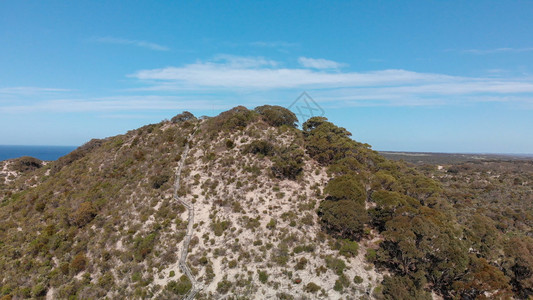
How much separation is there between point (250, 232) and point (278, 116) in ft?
99.4

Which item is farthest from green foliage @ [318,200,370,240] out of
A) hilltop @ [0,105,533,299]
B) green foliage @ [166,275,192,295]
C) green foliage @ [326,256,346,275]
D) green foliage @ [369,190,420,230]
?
green foliage @ [166,275,192,295]

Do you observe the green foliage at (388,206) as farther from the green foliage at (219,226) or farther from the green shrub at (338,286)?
the green foliage at (219,226)

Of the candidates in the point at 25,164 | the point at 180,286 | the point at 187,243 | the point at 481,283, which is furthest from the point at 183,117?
the point at 481,283

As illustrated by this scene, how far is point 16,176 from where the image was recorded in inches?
2461

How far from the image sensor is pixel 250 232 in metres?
32.1

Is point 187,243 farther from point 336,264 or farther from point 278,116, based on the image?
point 278,116

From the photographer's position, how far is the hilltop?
2528 cm

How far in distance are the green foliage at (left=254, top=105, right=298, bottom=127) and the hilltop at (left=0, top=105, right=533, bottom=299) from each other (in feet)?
15.4

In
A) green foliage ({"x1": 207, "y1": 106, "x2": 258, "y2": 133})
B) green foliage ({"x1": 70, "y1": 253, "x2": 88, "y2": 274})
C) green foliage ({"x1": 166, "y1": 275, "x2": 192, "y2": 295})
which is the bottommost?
Result: green foliage ({"x1": 166, "y1": 275, "x2": 192, "y2": 295})

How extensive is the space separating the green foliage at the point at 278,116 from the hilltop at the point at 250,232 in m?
4.70

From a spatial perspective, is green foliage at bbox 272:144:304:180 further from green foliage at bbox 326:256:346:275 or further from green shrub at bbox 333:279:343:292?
green shrub at bbox 333:279:343:292

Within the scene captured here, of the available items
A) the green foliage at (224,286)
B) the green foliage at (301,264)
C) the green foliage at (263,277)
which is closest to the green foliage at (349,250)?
the green foliage at (301,264)

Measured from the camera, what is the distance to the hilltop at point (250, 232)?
2528 cm

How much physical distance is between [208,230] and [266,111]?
33.3 meters
